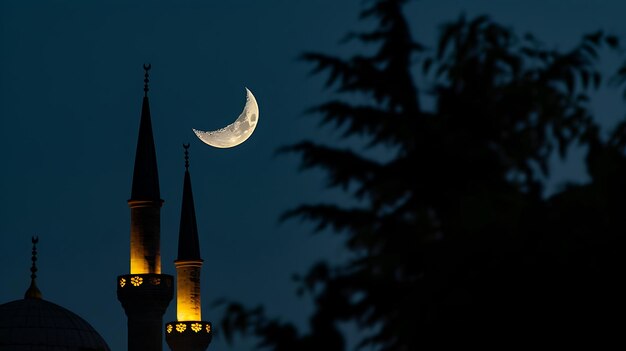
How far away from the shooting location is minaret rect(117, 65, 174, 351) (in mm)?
46750

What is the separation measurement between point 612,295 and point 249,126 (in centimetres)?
5537

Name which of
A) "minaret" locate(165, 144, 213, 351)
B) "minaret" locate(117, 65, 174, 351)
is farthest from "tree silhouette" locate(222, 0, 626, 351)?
"minaret" locate(165, 144, 213, 351)

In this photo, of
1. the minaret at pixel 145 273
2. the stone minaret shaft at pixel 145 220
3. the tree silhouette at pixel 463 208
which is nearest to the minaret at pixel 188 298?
the minaret at pixel 145 273

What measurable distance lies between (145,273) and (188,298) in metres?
5.52

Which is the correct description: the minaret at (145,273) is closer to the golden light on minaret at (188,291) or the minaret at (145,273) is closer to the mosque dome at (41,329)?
the golden light on minaret at (188,291)

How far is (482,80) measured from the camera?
837cm

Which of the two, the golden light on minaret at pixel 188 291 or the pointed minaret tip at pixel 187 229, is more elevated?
the pointed minaret tip at pixel 187 229

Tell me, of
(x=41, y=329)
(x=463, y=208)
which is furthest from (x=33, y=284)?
(x=463, y=208)

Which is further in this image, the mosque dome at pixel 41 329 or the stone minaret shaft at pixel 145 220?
the mosque dome at pixel 41 329

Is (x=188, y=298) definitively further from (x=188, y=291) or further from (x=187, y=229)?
(x=187, y=229)

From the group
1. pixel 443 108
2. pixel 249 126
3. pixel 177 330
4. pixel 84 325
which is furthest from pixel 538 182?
pixel 249 126

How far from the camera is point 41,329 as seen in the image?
173ft

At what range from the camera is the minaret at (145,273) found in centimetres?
4675

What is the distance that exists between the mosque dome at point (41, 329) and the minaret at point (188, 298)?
3.12m
